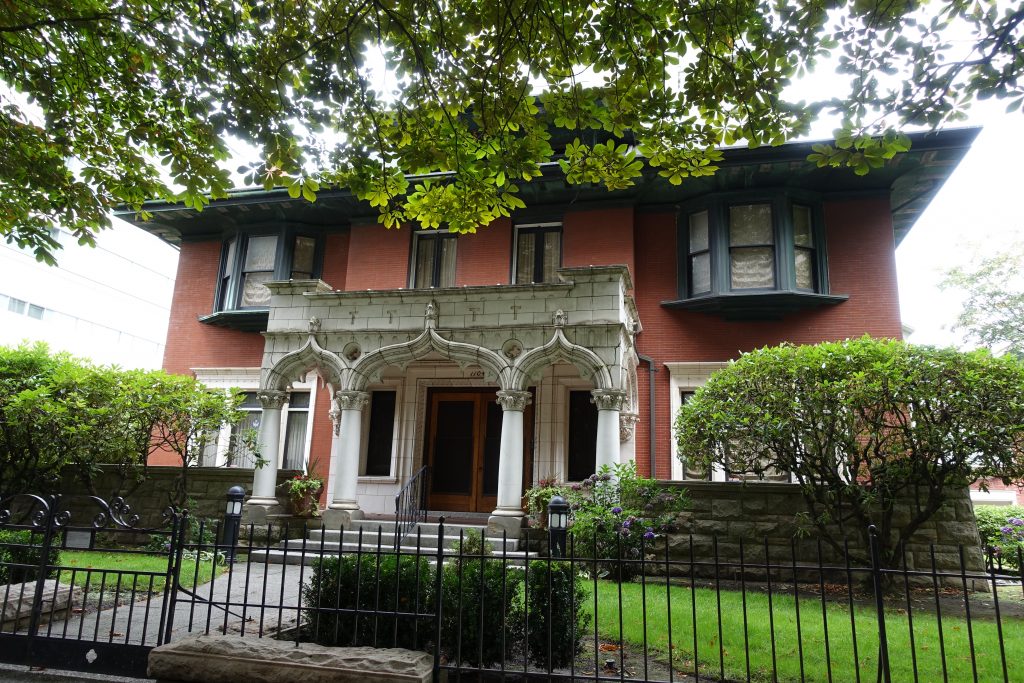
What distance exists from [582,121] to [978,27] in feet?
11.2

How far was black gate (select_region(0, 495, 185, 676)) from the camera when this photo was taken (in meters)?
5.50

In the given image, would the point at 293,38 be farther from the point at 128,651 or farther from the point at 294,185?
the point at 128,651

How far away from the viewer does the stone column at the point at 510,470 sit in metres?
11.2

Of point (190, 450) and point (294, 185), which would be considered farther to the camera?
point (190, 450)

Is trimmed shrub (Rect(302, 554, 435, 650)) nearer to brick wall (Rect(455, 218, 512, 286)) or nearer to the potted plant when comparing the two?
the potted plant

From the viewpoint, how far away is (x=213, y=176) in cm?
714

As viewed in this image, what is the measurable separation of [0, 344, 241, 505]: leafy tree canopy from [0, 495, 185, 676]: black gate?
3738 millimetres

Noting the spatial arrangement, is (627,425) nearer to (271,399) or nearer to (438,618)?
(271,399)

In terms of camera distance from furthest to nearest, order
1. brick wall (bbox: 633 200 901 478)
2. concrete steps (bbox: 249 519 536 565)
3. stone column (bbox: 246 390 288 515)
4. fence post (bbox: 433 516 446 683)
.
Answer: brick wall (bbox: 633 200 901 478)
stone column (bbox: 246 390 288 515)
concrete steps (bbox: 249 519 536 565)
fence post (bbox: 433 516 446 683)

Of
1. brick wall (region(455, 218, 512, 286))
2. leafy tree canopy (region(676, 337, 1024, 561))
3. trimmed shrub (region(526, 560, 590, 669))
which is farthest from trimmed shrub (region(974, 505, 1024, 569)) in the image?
brick wall (region(455, 218, 512, 286))

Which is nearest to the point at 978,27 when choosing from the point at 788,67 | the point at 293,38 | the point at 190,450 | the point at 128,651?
the point at 788,67

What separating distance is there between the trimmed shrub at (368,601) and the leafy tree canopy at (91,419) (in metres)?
8.20

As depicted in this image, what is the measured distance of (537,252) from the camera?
1577cm

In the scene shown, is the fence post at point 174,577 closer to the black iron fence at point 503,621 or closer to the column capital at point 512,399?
the black iron fence at point 503,621
